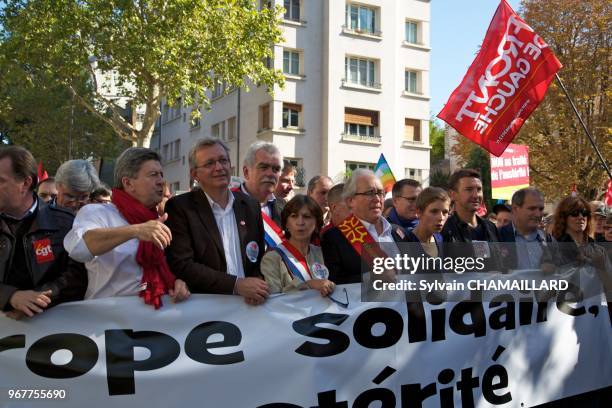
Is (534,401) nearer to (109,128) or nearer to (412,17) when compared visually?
(412,17)

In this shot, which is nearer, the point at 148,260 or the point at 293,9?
the point at 148,260

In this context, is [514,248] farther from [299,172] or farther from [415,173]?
[415,173]

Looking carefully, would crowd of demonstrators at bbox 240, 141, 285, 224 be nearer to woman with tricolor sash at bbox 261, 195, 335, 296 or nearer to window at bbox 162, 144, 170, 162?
woman with tricolor sash at bbox 261, 195, 335, 296

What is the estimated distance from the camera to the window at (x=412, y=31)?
3438 centimetres

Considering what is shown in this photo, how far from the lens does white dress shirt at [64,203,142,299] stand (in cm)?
361

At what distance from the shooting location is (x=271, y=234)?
457 centimetres

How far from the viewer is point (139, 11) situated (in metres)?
23.9

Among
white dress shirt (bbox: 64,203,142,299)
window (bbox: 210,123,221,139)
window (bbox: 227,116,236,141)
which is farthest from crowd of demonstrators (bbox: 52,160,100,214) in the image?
window (bbox: 210,123,221,139)

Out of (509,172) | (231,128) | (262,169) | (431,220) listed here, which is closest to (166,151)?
(231,128)

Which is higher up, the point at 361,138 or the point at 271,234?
the point at 361,138

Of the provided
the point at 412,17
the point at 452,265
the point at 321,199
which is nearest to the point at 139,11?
the point at 412,17

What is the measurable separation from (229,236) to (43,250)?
1055 millimetres

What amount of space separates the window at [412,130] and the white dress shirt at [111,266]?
30.4 metres

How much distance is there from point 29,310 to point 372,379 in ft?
6.14
